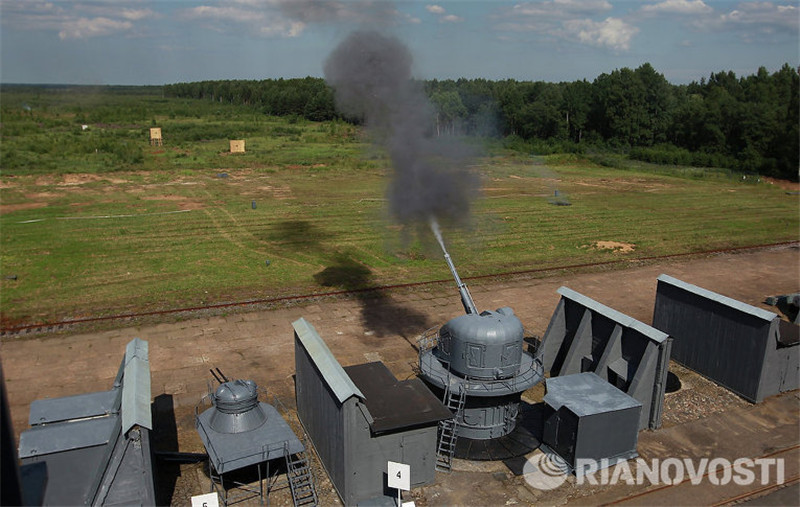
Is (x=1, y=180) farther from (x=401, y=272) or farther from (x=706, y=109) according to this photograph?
(x=706, y=109)

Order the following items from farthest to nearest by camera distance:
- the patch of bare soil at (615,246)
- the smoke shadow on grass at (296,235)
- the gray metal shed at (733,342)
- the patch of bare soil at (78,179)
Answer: the patch of bare soil at (78,179) → the patch of bare soil at (615,246) → the smoke shadow on grass at (296,235) → the gray metal shed at (733,342)

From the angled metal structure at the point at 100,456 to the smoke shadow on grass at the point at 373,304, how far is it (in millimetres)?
12537

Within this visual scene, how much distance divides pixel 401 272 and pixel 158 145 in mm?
59621

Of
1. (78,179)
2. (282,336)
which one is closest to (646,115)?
(78,179)

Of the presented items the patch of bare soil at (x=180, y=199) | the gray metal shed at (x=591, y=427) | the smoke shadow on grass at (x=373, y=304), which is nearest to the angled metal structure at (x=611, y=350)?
the gray metal shed at (x=591, y=427)

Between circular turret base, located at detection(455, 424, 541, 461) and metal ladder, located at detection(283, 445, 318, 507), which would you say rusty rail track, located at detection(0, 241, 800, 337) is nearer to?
circular turret base, located at detection(455, 424, 541, 461)

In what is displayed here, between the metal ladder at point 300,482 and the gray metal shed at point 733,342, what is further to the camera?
the gray metal shed at point 733,342

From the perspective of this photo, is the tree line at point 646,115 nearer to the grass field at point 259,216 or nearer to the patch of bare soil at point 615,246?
the grass field at point 259,216

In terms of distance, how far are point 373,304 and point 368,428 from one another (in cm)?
1478

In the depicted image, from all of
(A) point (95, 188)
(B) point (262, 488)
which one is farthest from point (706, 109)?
(B) point (262, 488)

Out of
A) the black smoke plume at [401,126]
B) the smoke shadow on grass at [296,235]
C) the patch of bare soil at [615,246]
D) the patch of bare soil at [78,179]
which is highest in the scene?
the black smoke plume at [401,126]

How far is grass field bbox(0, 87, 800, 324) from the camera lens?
31.0m

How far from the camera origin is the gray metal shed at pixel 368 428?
14.6m

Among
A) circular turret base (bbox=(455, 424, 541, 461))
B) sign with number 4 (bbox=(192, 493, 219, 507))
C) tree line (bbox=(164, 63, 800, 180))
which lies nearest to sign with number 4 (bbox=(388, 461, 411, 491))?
circular turret base (bbox=(455, 424, 541, 461))
